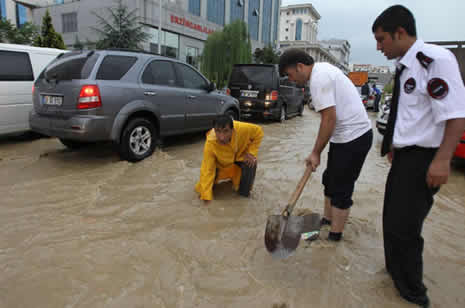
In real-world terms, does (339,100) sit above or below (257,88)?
below

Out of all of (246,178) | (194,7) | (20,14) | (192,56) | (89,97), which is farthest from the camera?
(20,14)

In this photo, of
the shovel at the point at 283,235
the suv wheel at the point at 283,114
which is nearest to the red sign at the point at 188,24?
the suv wheel at the point at 283,114

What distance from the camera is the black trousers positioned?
70.1 inches

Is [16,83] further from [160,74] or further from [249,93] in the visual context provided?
[249,93]

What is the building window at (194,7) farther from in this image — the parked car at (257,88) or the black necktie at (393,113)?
the black necktie at (393,113)

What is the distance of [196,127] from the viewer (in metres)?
6.26

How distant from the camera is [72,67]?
458 centimetres

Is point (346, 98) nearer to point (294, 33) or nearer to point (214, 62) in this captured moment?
point (214, 62)

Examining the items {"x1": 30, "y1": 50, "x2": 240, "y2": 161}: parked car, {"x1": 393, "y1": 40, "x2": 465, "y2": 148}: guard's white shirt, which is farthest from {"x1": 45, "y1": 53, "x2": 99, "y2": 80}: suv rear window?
{"x1": 393, "y1": 40, "x2": 465, "y2": 148}: guard's white shirt

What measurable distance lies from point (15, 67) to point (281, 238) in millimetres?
5588

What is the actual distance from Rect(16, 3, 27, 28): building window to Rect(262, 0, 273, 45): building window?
109 feet

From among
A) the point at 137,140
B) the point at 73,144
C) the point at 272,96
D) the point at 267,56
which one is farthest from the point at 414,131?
the point at 267,56

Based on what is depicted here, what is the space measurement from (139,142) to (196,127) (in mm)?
1514

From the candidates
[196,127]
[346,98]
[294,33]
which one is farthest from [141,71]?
[294,33]
